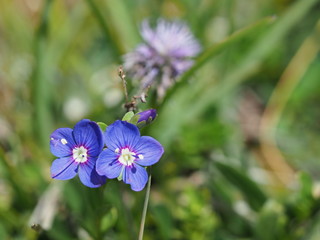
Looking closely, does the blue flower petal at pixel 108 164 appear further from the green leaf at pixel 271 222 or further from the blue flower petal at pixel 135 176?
the green leaf at pixel 271 222

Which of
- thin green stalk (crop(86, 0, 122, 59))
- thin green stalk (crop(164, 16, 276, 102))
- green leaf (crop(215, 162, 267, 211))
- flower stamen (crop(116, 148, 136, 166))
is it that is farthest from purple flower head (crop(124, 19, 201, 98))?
flower stamen (crop(116, 148, 136, 166))

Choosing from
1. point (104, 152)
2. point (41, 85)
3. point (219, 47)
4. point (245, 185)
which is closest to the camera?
point (104, 152)

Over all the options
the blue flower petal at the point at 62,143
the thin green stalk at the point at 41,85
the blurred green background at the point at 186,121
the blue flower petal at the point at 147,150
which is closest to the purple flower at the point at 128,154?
the blue flower petal at the point at 147,150

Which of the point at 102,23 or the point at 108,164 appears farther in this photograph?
the point at 102,23

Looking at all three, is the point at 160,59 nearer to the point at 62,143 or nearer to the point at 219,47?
the point at 219,47

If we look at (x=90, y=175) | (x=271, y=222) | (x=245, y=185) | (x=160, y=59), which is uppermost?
(x=160, y=59)

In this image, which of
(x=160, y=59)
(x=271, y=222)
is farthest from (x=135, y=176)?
(x=271, y=222)
